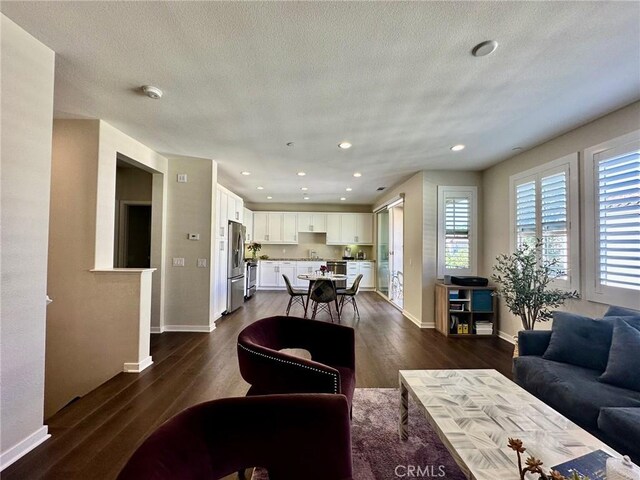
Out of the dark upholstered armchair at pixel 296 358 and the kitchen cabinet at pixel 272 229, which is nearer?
the dark upholstered armchair at pixel 296 358

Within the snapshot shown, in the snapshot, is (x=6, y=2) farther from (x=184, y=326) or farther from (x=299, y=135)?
(x=184, y=326)

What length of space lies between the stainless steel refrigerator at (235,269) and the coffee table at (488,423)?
412cm

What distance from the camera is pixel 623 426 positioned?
1.45 m

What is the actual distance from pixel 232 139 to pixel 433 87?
2348mm

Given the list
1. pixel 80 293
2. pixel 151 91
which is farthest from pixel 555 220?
pixel 80 293

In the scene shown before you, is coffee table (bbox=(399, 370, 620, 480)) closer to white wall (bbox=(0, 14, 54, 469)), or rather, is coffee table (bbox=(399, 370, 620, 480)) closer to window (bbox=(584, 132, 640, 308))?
window (bbox=(584, 132, 640, 308))

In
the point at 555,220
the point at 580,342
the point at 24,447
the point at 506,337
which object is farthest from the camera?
the point at 506,337

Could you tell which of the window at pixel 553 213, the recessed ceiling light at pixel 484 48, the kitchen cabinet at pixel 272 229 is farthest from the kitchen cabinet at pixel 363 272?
the recessed ceiling light at pixel 484 48

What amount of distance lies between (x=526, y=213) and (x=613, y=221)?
1.13m

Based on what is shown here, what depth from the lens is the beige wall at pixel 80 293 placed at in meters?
2.90

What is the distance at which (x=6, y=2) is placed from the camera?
5.11ft

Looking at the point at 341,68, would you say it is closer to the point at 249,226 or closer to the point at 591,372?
the point at 591,372

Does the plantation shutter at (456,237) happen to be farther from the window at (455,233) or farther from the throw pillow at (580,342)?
the throw pillow at (580,342)

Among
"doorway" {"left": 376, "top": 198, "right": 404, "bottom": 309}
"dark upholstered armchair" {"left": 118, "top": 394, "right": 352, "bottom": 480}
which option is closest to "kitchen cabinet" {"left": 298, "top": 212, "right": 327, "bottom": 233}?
"doorway" {"left": 376, "top": 198, "right": 404, "bottom": 309}
